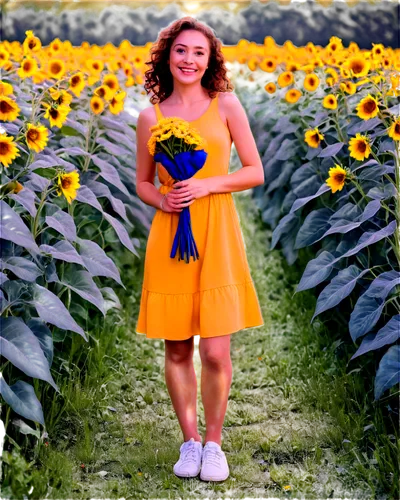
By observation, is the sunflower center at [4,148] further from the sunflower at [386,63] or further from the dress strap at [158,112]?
the sunflower at [386,63]

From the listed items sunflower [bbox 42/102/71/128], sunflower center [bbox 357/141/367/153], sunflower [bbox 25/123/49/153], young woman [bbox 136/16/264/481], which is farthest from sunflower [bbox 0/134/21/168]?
sunflower center [bbox 357/141/367/153]

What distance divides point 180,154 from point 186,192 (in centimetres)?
13

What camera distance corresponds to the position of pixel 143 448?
3.12 metres

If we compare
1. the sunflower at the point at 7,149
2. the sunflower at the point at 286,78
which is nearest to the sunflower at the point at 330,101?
the sunflower at the point at 286,78

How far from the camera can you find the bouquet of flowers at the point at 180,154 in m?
2.58

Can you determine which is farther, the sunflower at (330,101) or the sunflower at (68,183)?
the sunflower at (330,101)

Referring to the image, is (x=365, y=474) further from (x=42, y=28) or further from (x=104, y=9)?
(x=104, y=9)

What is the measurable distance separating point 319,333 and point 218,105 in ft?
5.80

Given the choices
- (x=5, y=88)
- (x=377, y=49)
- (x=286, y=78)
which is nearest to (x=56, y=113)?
(x=5, y=88)

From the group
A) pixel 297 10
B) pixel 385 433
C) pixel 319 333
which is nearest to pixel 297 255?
pixel 319 333

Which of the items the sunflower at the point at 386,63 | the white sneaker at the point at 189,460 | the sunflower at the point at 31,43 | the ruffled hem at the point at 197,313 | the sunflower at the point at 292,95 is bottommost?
the white sneaker at the point at 189,460

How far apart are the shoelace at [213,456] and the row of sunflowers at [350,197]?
611 mm

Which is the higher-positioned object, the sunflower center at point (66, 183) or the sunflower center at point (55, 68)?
the sunflower center at point (55, 68)

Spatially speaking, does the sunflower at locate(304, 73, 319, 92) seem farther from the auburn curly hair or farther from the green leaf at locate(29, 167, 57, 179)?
the auburn curly hair
